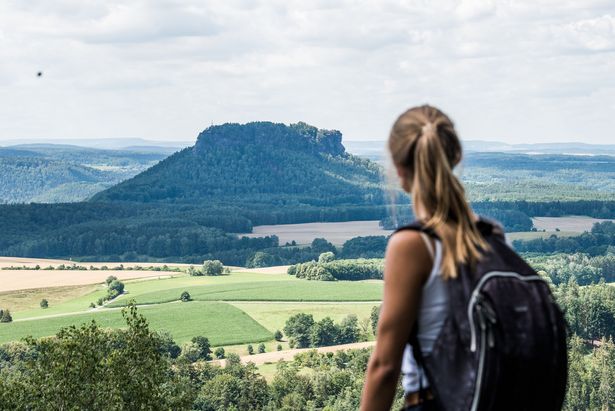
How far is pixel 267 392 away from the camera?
68250 millimetres

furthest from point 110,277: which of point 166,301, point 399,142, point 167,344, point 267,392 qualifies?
point 399,142

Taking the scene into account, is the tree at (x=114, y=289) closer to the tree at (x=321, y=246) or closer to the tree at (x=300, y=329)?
the tree at (x=300, y=329)

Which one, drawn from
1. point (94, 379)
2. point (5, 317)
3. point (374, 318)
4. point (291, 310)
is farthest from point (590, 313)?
point (94, 379)

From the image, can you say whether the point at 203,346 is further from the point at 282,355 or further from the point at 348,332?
the point at 348,332

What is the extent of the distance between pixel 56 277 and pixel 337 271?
3543 centimetres

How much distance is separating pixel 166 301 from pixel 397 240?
345 ft

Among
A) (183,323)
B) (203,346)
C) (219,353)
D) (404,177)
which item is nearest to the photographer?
(404,177)

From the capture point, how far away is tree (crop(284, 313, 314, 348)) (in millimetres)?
90062

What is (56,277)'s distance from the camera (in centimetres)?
12569

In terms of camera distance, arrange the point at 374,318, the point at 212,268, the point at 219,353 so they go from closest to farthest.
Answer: the point at 219,353 < the point at 374,318 < the point at 212,268

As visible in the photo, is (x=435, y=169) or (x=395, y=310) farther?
(x=435, y=169)

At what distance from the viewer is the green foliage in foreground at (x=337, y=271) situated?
133750 mm

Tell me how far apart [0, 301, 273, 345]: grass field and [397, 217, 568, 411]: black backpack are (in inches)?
3335

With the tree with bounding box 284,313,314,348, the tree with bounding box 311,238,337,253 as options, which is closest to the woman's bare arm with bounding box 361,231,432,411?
the tree with bounding box 284,313,314,348
